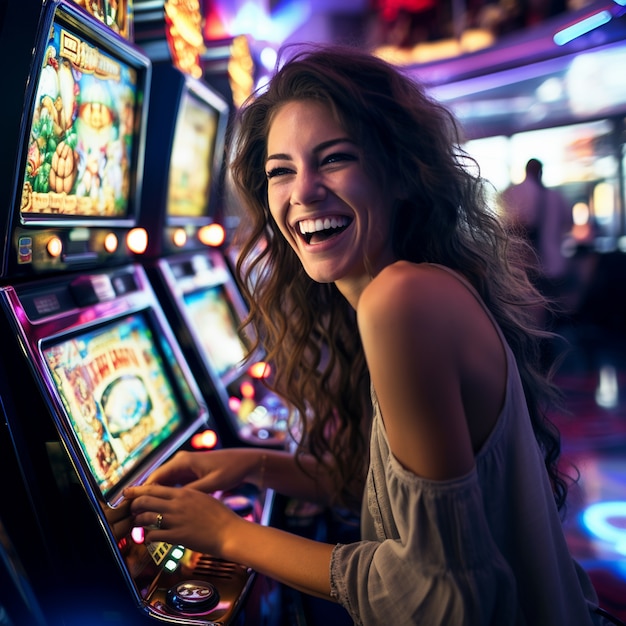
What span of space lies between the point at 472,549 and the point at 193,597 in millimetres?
505

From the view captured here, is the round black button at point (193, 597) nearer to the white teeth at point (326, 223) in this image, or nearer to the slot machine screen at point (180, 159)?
the white teeth at point (326, 223)

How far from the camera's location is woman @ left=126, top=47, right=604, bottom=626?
3.12 feet

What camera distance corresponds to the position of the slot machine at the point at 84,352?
114cm

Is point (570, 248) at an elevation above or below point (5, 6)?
below

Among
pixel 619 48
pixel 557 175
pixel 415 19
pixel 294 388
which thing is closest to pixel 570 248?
pixel 557 175

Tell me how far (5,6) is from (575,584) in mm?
1479

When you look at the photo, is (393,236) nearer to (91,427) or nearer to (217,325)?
(91,427)

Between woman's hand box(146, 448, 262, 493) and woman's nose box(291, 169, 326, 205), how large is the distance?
65cm

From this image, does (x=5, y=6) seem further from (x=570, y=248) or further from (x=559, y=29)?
(x=570, y=248)

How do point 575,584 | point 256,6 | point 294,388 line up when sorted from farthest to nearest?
point 256,6
point 294,388
point 575,584

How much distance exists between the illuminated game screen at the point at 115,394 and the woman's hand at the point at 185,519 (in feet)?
0.45

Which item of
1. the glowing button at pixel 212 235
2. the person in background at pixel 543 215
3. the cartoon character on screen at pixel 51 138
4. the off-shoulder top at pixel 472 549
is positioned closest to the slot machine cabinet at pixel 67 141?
the cartoon character on screen at pixel 51 138

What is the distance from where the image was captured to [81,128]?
1540 mm

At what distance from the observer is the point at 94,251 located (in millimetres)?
1672
